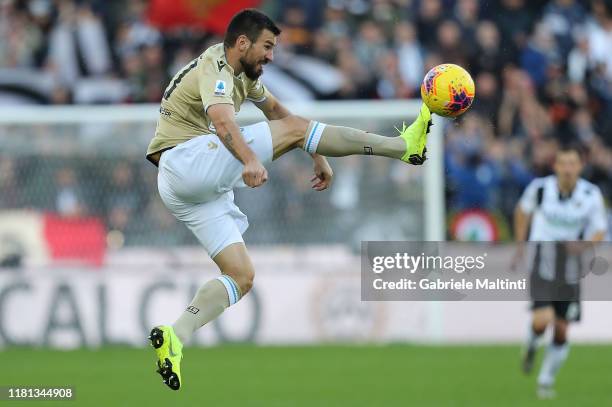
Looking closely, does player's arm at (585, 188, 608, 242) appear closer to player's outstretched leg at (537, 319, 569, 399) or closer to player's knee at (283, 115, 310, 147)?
player's outstretched leg at (537, 319, 569, 399)

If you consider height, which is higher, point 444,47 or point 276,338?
point 444,47

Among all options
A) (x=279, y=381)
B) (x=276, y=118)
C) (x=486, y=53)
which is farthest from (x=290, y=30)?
(x=276, y=118)

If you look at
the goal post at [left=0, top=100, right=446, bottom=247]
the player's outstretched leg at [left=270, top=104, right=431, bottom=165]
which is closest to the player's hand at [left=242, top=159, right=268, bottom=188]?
the player's outstretched leg at [left=270, top=104, right=431, bottom=165]

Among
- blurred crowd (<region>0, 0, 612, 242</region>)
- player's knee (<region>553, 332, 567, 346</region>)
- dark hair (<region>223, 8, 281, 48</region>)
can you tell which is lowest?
A: player's knee (<region>553, 332, 567, 346</region>)

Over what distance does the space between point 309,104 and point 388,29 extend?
1712 millimetres

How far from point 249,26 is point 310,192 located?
9251 millimetres

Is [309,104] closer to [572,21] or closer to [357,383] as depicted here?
[572,21]

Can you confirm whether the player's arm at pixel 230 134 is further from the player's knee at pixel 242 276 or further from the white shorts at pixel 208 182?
the player's knee at pixel 242 276

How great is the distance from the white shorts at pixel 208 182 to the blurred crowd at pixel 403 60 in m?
8.31

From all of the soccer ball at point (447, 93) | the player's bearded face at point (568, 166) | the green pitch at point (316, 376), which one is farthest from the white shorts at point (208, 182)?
the player's bearded face at point (568, 166)

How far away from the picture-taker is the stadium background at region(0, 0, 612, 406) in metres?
17.7

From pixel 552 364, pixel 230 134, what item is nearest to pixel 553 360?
pixel 552 364

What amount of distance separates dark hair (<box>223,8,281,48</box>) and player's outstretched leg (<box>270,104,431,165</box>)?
2.10ft

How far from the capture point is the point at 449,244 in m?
15.8
